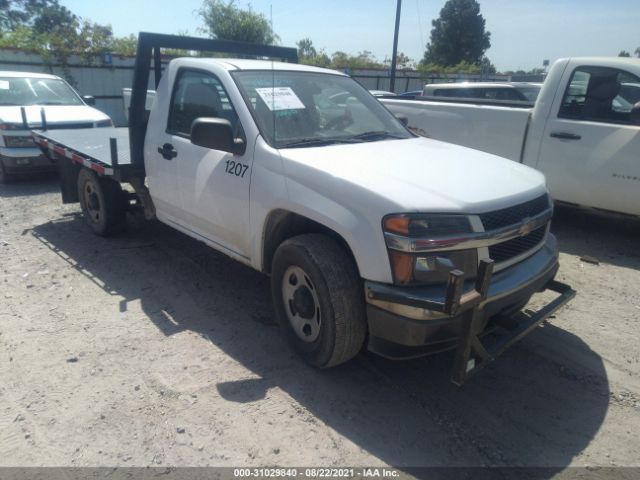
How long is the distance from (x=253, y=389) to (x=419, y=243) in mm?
1419

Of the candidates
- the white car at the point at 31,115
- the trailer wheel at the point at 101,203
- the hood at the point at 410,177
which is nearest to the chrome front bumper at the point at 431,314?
the hood at the point at 410,177

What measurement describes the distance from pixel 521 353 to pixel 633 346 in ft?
2.94

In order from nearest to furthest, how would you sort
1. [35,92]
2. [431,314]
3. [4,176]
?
[431,314] → [4,176] → [35,92]

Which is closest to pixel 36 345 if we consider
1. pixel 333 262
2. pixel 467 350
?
pixel 333 262

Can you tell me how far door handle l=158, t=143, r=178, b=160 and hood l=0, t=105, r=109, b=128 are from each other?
15.6 feet

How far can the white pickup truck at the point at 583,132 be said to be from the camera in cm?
543

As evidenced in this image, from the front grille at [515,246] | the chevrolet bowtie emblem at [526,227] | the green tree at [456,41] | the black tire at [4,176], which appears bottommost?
the black tire at [4,176]

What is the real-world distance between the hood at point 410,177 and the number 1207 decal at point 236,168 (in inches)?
13.5

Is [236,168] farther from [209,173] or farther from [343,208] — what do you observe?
[343,208]

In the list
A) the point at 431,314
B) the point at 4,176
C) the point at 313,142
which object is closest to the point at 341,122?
the point at 313,142

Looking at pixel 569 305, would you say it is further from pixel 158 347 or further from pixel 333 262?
pixel 158 347

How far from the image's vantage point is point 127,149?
5.75m

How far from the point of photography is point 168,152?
4285 millimetres

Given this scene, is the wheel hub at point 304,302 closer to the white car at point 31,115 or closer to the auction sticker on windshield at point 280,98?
the auction sticker on windshield at point 280,98
